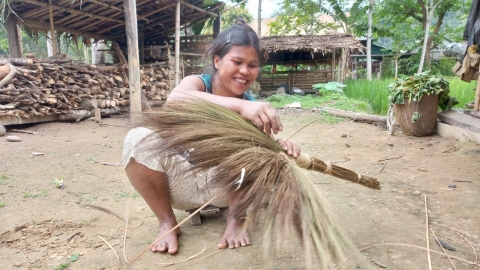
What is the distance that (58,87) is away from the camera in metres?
5.49

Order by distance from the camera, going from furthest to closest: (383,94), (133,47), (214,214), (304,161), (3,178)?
(383,94)
(133,47)
(3,178)
(214,214)
(304,161)

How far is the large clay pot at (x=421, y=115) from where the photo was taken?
13.1 feet

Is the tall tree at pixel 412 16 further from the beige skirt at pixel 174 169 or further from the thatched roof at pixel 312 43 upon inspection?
the beige skirt at pixel 174 169

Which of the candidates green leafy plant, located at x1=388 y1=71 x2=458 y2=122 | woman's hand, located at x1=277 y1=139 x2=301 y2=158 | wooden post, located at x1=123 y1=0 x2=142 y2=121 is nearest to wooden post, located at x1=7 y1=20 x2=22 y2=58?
wooden post, located at x1=123 y1=0 x2=142 y2=121

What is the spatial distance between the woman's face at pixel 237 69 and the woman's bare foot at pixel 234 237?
0.61m

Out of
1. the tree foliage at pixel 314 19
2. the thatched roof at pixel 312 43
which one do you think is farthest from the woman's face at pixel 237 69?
the tree foliage at pixel 314 19

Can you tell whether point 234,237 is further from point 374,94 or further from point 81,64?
point 374,94

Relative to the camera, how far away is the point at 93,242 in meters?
1.52

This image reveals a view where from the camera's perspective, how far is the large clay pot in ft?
13.1

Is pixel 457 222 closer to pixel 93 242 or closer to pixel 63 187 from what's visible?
pixel 93 242

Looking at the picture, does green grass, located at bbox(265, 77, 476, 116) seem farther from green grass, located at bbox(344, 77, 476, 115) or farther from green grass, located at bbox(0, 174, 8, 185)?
green grass, located at bbox(0, 174, 8, 185)

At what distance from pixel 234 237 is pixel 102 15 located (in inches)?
266

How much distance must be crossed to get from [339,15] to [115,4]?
9.96 m

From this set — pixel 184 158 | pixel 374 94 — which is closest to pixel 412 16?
pixel 374 94
